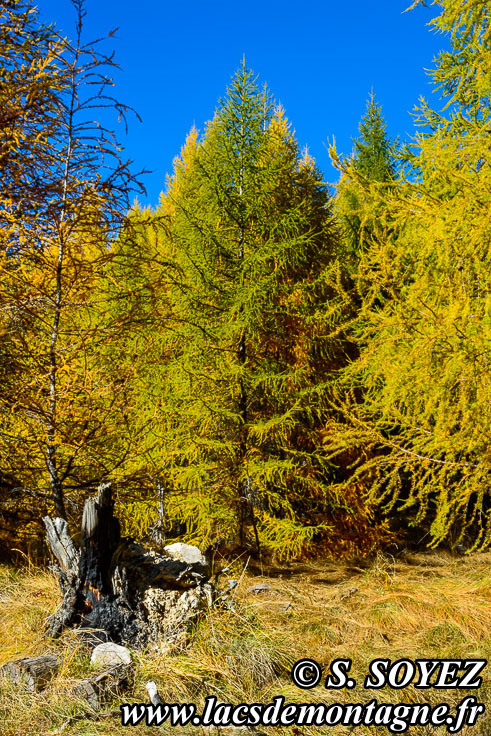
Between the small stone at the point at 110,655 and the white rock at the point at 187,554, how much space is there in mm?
1287

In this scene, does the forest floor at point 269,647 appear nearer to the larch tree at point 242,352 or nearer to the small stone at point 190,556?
the small stone at point 190,556

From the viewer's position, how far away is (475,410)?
17.0ft

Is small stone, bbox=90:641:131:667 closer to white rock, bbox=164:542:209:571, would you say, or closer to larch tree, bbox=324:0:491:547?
white rock, bbox=164:542:209:571

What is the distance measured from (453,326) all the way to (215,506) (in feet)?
13.9

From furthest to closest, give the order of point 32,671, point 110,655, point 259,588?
point 259,588, point 110,655, point 32,671

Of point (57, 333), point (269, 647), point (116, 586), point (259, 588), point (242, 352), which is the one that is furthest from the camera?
point (242, 352)

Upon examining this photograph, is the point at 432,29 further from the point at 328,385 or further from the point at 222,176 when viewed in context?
the point at 328,385

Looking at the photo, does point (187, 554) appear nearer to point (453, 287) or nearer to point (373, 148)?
point (453, 287)

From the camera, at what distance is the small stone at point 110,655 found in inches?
131

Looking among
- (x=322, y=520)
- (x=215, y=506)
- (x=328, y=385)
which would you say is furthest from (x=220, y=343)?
(x=322, y=520)

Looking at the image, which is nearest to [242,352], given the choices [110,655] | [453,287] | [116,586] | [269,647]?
[453,287]

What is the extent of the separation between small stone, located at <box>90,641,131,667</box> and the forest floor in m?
0.08

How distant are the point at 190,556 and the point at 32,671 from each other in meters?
1.84

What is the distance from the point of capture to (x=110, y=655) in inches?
133
